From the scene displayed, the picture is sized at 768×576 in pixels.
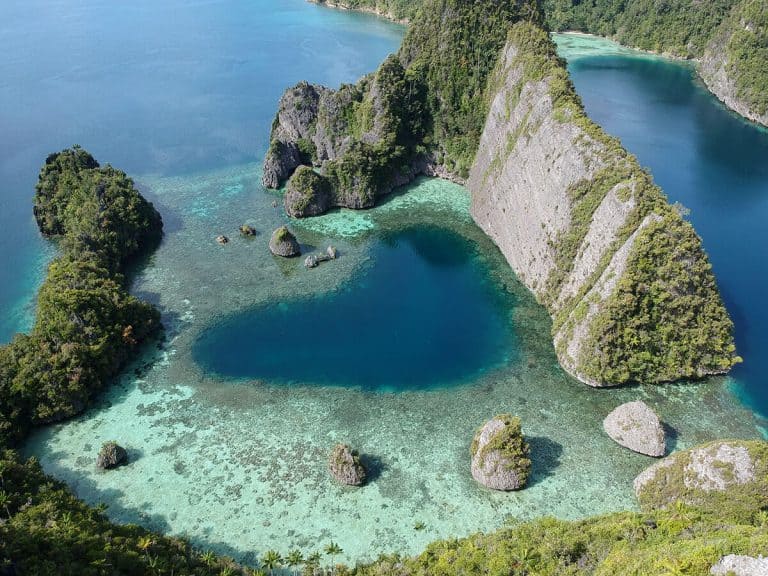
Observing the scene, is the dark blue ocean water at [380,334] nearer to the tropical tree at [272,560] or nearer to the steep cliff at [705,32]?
the tropical tree at [272,560]

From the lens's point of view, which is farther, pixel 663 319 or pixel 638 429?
pixel 663 319

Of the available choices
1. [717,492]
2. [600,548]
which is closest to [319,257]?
[600,548]

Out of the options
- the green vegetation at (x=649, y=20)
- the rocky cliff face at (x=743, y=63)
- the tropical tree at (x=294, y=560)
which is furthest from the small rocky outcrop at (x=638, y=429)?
the green vegetation at (x=649, y=20)

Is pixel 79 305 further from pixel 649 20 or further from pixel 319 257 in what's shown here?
pixel 649 20

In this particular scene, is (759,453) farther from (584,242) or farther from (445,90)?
(445,90)

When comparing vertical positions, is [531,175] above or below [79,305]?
above

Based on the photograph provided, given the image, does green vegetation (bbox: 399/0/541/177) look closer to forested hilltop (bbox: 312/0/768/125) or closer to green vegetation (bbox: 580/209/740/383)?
green vegetation (bbox: 580/209/740/383)
